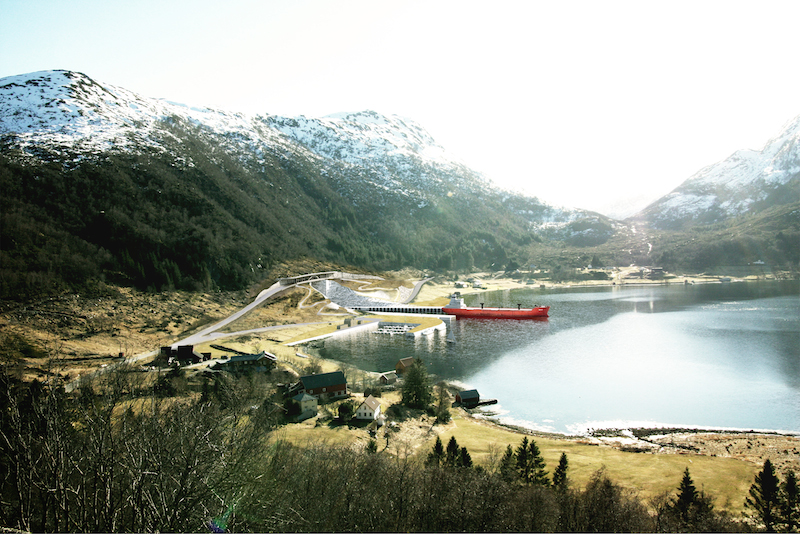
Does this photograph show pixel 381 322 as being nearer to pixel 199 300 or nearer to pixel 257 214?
pixel 199 300

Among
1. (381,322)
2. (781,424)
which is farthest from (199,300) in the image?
(781,424)

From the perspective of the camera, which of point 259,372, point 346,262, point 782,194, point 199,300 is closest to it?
point 259,372

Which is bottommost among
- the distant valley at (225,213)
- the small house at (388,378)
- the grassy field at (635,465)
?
the grassy field at (635,465)

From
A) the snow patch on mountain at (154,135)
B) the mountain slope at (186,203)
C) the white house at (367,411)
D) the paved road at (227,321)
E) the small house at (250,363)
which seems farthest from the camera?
the snow patch on mountain at (154,135)

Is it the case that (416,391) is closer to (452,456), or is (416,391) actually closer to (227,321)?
(452,456)

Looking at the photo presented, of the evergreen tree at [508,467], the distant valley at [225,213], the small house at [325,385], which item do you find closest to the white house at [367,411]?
the small house at [325,385]

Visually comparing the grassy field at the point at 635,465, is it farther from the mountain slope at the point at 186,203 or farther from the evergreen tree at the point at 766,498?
the mountain slope at the point at 186,203

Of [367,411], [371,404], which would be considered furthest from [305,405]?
[371,404]

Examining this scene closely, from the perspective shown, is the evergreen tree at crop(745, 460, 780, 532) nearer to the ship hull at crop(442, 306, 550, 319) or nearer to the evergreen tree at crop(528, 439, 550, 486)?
the evergreen tree at crop(528, 439, 550, 486)
